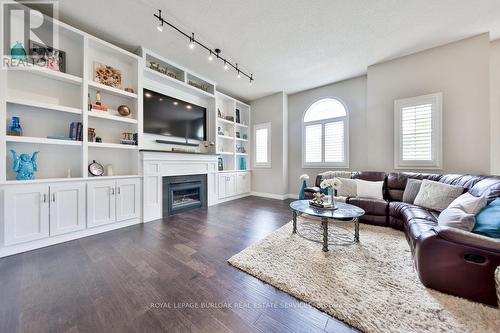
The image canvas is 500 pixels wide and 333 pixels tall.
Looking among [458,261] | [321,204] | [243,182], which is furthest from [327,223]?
[243,182]

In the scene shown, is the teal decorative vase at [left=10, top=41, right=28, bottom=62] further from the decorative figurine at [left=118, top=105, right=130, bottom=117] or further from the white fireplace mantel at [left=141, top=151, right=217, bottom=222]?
the white fireplace mantel at [left=141, top=151, right=217, bottom=222]

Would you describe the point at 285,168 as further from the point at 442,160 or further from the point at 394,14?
the point at 394,14

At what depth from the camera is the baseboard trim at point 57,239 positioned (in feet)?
6.87

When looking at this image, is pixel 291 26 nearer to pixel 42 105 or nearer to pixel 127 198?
pixel 42 105

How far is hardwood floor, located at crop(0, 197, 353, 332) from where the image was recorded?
3.92 feet

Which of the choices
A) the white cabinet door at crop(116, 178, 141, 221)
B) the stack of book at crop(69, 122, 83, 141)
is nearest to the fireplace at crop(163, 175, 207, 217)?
the white cabinet door at crop(116, 178, 141, 221)

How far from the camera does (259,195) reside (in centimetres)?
580

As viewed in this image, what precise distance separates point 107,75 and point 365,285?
14.6ft

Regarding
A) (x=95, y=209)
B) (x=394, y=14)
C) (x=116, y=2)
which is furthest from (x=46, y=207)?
(x=394, y=14)

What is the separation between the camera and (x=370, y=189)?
3.29 meters

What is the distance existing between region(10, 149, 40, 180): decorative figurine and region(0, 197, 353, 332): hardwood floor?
0.92 metres

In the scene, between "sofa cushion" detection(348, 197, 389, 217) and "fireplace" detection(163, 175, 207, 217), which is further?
"fireplace" detection(163, 175, 207, 217)

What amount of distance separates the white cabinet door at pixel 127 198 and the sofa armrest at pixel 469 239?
12.7ft

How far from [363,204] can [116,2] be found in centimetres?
455
